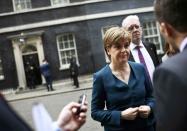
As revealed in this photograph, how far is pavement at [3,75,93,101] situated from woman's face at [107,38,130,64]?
73.3 feet

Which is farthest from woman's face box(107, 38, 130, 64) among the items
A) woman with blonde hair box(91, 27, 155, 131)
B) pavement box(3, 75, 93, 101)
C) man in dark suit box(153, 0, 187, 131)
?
pavement box(3, 75, 93, 101)

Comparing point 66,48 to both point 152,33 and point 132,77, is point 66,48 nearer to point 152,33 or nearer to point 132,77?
point 152,33

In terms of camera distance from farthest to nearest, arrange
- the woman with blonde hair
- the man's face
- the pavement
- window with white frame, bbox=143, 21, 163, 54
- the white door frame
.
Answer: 1. window with white frame, bbox=143, 21, 163, 54
2. the white door frame
3. the pavement
4. the man's face
5. the woman with blonde hair

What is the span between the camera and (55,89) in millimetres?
29062

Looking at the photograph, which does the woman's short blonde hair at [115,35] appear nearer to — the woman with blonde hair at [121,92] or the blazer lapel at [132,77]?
the woman with blonde hair at [121,92]

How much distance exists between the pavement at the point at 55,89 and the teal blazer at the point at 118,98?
73.1 feet

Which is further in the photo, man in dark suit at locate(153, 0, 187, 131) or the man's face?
the man's face

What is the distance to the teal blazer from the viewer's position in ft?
13.5

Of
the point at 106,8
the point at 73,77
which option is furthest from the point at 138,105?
the point at 106,8

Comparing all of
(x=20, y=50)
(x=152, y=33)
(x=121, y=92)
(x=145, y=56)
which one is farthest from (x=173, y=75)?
(x=152, y=33)

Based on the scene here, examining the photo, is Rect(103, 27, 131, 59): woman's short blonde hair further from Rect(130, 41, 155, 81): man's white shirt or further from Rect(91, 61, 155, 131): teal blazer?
Rect(130, 41, 155, 81): man's white shirt

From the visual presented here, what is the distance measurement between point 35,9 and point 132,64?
92.2 ft

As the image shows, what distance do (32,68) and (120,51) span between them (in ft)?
88.5

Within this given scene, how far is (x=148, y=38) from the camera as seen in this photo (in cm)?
3269
